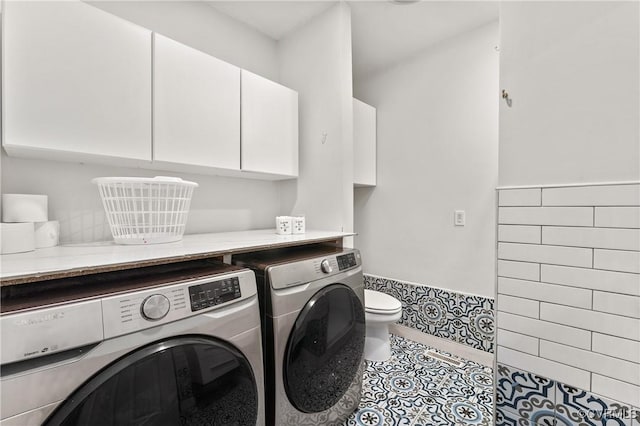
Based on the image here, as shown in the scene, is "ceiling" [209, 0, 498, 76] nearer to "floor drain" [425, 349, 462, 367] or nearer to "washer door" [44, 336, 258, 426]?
"washer door" [44, 336, 258, 426]

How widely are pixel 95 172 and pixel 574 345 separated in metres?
1.97

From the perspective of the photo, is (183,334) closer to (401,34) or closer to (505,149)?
(505,149)

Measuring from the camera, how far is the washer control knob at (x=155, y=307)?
27.9 inches

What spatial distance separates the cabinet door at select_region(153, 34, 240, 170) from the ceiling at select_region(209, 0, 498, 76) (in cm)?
62

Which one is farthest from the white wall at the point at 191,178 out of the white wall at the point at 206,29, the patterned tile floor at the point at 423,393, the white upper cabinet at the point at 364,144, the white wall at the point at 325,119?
the patterned tile floor at the point at 423,393

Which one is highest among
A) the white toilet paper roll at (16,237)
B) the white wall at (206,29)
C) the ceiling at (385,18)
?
the ceiling at (385,18)

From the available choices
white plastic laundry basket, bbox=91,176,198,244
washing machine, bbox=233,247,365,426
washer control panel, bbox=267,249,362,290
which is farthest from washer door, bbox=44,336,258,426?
white plastic laundry basket, bbox=91,176,198,244

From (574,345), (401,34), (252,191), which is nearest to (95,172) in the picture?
(252,191)

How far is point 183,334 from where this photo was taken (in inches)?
30.3

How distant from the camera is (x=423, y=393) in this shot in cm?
161

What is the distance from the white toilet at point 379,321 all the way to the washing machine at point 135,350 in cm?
105

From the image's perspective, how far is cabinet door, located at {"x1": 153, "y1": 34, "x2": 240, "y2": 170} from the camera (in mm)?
1279

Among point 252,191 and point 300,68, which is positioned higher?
point 300,68

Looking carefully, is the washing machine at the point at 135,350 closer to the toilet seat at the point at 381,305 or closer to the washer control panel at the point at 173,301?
the washer control panel at the point at 173,301
